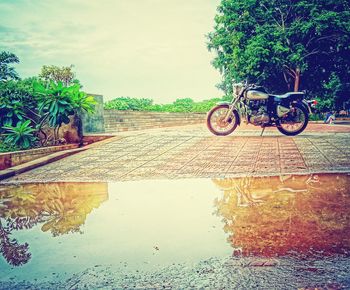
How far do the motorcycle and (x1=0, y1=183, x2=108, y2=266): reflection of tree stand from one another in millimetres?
4953

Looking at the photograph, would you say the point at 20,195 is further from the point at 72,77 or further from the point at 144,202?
the point at 72,77

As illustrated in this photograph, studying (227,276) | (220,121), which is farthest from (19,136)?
(227,276)

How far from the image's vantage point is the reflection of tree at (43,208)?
2785mm

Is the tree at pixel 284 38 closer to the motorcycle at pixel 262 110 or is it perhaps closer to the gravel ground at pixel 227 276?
the motorcycle at pixel 262 110

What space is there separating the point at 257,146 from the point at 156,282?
544cm

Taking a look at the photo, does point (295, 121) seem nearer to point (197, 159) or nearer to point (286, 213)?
point (197, 159)

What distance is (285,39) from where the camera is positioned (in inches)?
790

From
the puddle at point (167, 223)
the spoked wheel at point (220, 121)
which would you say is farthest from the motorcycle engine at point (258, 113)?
the puddle at point (167, 223)

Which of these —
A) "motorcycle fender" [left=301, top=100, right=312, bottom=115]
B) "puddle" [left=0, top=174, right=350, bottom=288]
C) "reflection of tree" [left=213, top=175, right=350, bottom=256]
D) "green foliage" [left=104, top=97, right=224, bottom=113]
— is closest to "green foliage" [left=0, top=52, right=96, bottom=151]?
"puddle" [left=0, top=174, right=350, bottom=288]

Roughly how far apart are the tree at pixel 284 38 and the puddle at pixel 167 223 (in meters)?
16.5

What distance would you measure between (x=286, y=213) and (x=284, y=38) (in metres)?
18.9

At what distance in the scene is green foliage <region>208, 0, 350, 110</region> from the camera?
19.3 m

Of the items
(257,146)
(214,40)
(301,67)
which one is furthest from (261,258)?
(214,40)

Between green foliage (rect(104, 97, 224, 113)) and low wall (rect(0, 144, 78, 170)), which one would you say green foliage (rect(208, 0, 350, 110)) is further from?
low wall (rect(0, 144, 78, 170))
